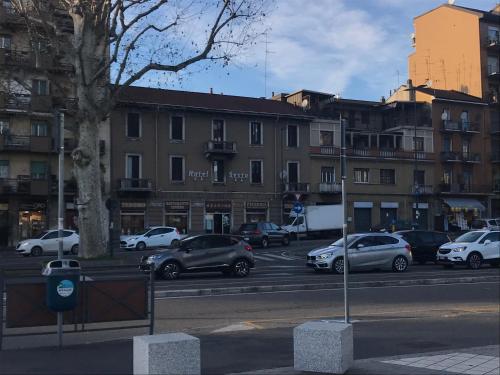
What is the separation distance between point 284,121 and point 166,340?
4910 cm

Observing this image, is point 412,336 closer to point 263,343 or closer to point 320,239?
point 263,343

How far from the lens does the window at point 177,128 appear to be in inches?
1971

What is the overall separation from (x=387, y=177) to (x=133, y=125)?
990 inches

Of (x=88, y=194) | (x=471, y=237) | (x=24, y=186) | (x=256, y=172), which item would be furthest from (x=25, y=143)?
(x=471, y=237)

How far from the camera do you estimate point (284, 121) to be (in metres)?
54.5

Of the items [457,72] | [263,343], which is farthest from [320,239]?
[263,343]

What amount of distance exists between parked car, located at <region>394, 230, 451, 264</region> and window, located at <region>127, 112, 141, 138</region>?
27.2 m

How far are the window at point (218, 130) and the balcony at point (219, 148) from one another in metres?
0.85

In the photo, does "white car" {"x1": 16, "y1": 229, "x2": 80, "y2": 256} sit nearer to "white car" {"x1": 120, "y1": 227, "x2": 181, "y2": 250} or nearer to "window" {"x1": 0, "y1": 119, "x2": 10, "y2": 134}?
"white car" {"x1": 120, "y1": 227, "x2": 181, "y2": 250}

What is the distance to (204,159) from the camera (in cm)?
5112

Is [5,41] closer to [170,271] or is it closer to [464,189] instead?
[170,271]

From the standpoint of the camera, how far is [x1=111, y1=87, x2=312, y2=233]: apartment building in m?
48.0

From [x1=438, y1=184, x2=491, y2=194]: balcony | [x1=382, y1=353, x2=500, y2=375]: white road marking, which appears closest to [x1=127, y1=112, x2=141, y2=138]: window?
[x1=438, y1=184, x2=491, y2=194]: balcony

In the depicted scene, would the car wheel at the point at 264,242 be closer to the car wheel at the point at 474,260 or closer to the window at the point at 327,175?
the car wheel at the point at 474,260
